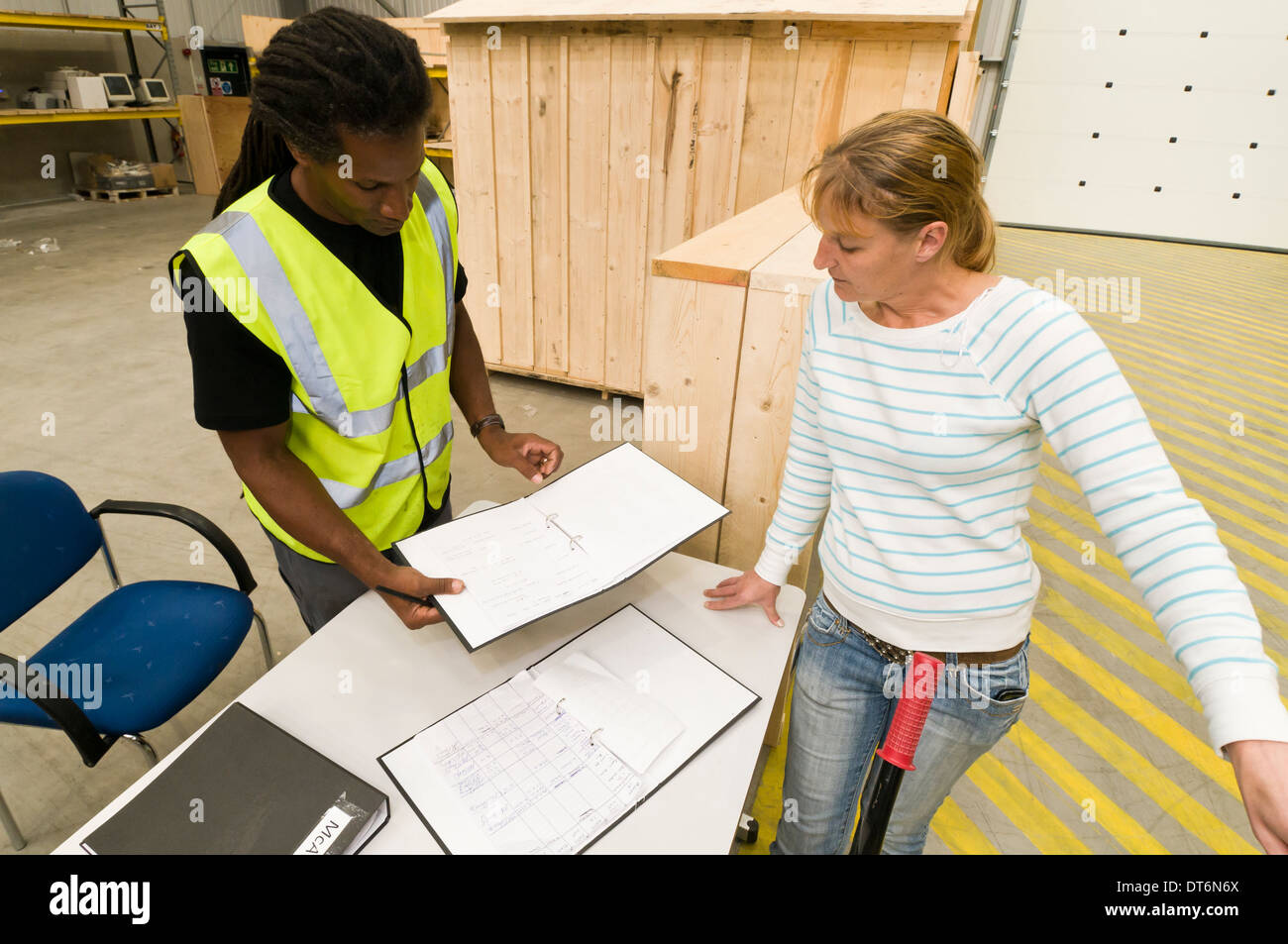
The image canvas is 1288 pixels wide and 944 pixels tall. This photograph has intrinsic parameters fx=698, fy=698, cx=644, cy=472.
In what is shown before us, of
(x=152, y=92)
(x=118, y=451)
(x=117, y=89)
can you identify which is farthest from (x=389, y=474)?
(x=152, y=92)

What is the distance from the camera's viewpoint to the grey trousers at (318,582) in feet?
5.19

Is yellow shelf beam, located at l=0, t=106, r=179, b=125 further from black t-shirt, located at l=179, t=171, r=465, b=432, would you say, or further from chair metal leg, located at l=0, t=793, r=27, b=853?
black t-shirt, located at l=179, t=171, r=465, b=432

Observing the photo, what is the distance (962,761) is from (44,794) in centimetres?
270

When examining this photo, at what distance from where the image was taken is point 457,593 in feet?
4.26

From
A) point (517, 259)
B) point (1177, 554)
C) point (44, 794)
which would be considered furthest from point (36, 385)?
point (1177, 554)

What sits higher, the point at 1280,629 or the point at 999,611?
the point at 999,611

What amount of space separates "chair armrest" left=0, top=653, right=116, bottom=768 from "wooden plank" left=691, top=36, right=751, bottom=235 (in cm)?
342

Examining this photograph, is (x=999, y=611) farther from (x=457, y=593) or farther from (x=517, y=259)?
(x=517, y=259)

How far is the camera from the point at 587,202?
410 centimetres

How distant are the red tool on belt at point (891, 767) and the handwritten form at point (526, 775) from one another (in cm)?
36

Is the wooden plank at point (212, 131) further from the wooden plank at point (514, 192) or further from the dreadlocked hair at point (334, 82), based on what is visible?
the dreadlocked hair at point (334, 82)

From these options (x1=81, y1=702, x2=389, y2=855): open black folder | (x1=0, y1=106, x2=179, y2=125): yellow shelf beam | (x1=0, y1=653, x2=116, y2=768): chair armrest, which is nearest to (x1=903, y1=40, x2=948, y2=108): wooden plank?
(x1=81, y1=702, x2=389, y2=855): open black folder

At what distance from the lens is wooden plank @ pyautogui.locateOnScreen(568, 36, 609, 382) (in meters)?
3.77

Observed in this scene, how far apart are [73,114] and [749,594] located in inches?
435
